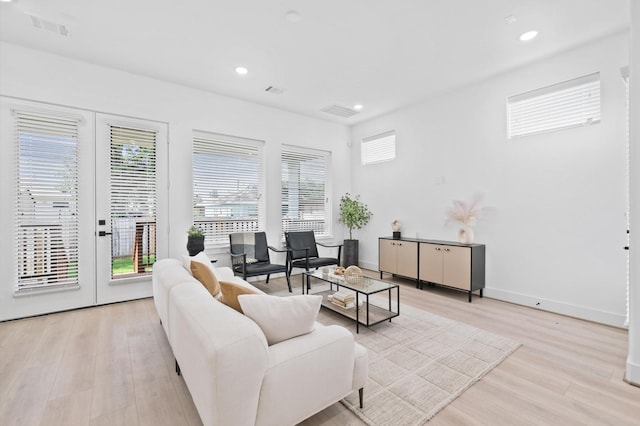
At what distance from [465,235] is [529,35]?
7.98ft

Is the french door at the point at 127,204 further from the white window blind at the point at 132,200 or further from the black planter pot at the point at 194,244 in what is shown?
the black planter pot at the point at 194,244

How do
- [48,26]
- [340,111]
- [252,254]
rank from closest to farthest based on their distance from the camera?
[48,26] → [252,254] → [340,111]

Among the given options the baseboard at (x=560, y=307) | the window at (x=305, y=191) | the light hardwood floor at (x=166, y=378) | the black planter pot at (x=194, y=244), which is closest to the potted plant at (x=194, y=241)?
the black planter pot at (x=194, y=244)

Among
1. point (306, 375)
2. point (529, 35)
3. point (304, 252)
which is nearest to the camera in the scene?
point (306, 375)

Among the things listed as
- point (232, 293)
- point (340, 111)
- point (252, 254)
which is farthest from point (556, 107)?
point (252, 254)

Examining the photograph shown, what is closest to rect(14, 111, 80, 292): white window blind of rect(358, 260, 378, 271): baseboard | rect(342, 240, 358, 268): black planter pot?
rect(342, 240, 358, 268): black planter pot

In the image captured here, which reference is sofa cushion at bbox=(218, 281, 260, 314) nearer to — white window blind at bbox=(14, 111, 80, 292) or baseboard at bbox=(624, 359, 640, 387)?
baseboard at bbox=(624, 359, 640, 387)

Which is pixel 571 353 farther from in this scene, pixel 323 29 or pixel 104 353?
pixel 104 353

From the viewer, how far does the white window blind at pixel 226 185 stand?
14.9 ft

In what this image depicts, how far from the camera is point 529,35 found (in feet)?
9.91

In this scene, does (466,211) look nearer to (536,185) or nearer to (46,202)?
(536,185)

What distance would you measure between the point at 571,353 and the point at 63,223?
545cm

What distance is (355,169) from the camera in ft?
20.5

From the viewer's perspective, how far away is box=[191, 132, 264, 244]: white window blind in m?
4.54
